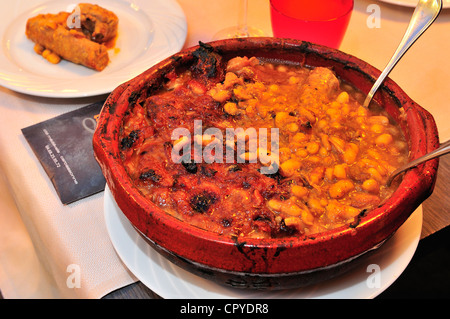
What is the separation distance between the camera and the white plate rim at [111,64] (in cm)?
223

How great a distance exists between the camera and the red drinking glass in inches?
87.8

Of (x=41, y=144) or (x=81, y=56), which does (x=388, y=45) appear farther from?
(x=41, y=144)

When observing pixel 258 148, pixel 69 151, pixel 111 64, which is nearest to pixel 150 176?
pixel 258 148

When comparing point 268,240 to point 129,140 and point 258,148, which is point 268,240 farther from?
point 129,140

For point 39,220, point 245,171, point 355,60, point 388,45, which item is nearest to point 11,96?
point 39,220

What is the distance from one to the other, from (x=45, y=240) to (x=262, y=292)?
904 millimetres

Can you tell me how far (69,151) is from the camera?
2049 millimetres

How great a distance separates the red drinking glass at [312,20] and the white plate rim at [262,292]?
3.50 ft

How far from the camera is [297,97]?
73.8 inches

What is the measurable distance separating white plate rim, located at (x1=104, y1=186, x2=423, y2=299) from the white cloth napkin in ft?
0.45

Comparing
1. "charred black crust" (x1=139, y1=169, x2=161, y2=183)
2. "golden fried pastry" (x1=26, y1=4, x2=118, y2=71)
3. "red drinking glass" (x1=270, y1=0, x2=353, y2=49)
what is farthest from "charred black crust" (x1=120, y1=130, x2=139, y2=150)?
"red drinking glass" (x1=270, y1=0, x2=353, y2=49)

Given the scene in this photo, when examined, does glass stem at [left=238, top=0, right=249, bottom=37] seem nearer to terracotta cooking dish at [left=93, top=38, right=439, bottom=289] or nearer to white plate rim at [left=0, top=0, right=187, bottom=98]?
white plate rim at [left=0, top=0, right=187, bottom=98]

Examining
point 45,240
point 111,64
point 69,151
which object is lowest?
point 45,240

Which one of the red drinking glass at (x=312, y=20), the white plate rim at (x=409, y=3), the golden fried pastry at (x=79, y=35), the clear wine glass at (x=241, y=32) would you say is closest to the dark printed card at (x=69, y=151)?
the golden fried pastry at (x=79, y=35)
